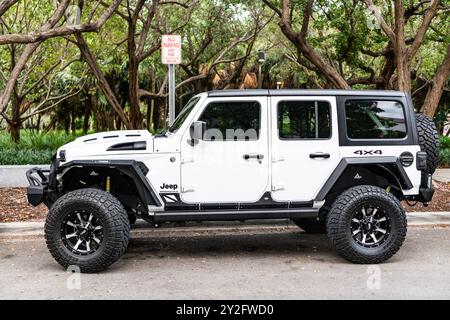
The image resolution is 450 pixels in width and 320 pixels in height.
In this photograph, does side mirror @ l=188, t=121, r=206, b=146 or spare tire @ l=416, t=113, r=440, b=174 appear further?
spare tire @ l=416, t=113, r=440, b=174

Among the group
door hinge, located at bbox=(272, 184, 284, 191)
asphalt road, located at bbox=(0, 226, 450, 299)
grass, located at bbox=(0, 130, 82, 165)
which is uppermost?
grass, located at bbox=(0, 130, 82, 165)

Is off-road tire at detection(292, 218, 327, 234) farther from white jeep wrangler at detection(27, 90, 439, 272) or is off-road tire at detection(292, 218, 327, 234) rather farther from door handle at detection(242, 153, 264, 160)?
door handle at detection(242, 153, 264, 160)

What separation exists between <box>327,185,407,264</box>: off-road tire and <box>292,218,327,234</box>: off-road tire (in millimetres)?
1465

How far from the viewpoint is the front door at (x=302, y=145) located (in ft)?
20.5

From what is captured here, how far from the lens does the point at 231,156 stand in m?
6.18

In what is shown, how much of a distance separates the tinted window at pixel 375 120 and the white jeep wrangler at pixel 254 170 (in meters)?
0.01

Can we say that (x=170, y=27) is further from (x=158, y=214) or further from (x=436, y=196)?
(x=158, y=214)

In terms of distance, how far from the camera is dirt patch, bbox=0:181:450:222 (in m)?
8.86

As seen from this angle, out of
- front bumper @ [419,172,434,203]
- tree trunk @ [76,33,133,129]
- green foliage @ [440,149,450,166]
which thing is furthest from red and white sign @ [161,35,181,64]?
green foliage @ [440,149,450,166]

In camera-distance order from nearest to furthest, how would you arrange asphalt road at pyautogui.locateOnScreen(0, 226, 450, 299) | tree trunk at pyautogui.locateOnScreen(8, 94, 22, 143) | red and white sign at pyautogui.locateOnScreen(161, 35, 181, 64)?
Answer: asphalt road at pyautogui.locateOnScreen(0, 226, 450, 299) → red and white sign at pyautogui.locateOnScreen(161, 35, 181, 64) → tree trunk at pyautogui.locateOnScreen(8, 94, 22, 143)

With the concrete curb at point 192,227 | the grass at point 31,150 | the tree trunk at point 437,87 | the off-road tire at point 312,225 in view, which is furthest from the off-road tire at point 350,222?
the grass at point 31,150

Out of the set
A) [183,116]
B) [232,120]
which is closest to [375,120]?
[232,120]

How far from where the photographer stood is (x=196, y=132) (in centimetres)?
605

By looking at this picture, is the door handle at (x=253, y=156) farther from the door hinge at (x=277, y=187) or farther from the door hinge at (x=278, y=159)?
the door hinge at (x=277, y=187)
